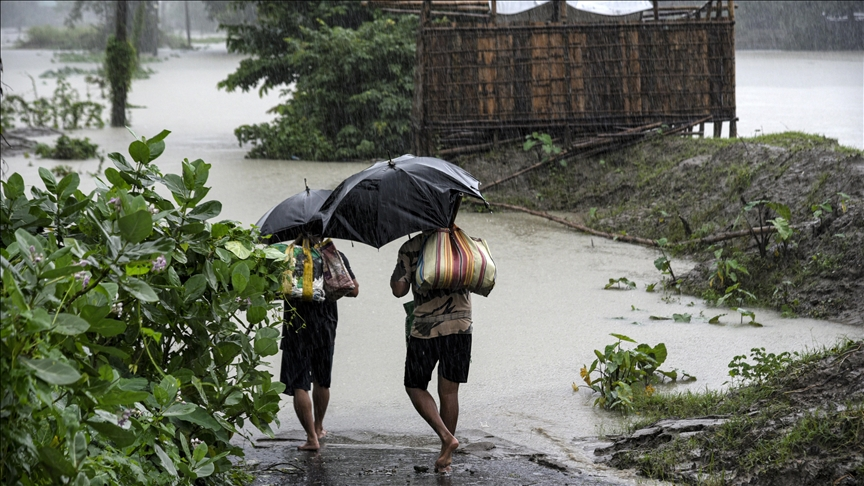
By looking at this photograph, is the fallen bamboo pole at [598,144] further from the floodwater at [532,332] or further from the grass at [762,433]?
the grass at [762,433]

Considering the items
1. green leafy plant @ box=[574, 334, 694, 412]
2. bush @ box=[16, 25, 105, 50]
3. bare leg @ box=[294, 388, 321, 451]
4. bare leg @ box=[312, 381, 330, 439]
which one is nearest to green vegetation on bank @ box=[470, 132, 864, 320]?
green leafy plant @ box=[574, 334, 694, 412]

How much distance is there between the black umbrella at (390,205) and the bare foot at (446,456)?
3.40 ft

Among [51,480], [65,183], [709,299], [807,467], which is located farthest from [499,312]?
[51,480]

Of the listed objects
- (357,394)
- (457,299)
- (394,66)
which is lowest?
(357,394)

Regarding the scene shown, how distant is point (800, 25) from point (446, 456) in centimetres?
3404

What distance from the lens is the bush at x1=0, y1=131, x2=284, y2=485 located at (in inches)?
88.1

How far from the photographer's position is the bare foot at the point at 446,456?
441cm

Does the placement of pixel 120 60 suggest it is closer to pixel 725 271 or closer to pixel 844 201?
pixel 725 271

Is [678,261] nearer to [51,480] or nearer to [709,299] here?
[709,299]

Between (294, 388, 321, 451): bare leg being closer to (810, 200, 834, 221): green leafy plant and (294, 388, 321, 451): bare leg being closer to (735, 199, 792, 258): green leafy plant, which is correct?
(735, 199, 792, 258): green leafy plant

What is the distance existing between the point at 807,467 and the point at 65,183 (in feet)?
10.2

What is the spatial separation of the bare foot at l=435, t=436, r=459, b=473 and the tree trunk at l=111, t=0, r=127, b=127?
2017 centimetres

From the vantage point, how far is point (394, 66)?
54.9 ft

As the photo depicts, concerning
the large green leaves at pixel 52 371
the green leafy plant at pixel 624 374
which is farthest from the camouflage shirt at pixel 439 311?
the large green leaves at pixel 52 371
